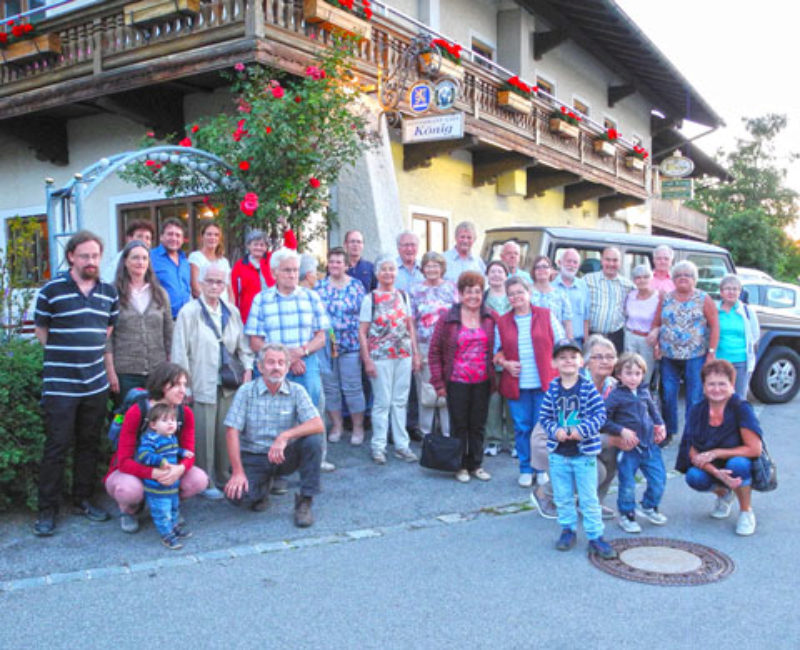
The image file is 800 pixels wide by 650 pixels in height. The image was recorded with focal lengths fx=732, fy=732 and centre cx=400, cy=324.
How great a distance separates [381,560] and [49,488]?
2.15m

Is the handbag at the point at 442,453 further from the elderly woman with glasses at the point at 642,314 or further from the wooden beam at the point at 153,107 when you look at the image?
the wooden beam at the point at 153,107

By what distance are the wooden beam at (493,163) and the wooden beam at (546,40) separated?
365 cm

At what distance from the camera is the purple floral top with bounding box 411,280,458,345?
6.56 meters

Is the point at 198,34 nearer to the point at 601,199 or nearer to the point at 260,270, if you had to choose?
the point at 260,270

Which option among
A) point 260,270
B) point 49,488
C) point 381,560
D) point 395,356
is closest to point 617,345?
point 395,356

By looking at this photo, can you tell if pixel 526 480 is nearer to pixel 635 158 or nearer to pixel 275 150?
pixel 275 150

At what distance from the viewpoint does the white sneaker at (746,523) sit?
459 cm

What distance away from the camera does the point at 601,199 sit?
1922 cm

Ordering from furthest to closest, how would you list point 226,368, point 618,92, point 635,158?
point 618,92
point 635,158
point 226,368

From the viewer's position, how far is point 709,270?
32.6 feet

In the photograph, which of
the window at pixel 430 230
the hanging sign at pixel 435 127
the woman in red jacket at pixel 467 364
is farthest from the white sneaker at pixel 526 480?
the window at pixel 430 230

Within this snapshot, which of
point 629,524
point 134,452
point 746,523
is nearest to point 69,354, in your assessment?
point 134,452

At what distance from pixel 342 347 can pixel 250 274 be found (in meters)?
1.05

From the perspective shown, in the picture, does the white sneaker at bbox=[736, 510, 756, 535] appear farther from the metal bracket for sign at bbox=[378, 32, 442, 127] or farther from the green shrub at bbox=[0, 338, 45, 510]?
the metal bracket for sign at bbox=[378, 32, 442, 127]
